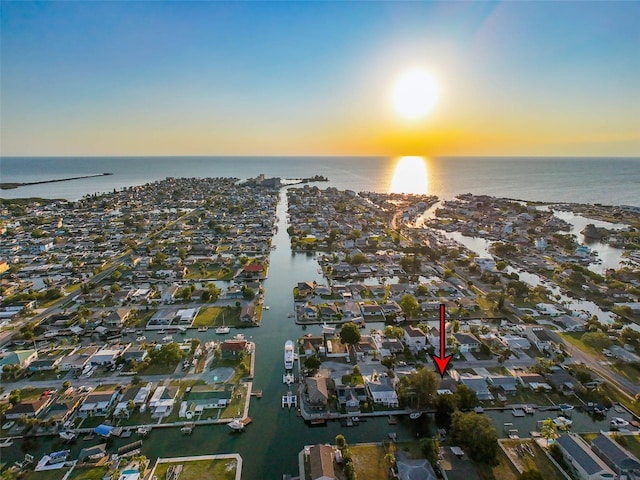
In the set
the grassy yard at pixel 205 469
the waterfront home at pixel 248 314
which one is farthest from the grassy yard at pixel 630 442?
the waterfront home at pixel 248 314

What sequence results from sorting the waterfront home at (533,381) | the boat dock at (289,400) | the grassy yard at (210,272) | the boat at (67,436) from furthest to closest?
the grassy yard at (210,272) < the waterfront home at (533,381) < the boat dock at (289,400) < the boat at (67,436)

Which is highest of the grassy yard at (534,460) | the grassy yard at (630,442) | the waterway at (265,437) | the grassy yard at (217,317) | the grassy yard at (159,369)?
the grassy yard at (217,317)

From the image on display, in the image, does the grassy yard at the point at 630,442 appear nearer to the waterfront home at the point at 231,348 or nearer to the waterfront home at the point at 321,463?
the waterfront home at the point at 321,463

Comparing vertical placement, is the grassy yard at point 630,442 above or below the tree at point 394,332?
below

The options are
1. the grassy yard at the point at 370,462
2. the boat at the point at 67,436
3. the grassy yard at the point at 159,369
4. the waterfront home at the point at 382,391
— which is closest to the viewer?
the grassy yard at the point at 370,462

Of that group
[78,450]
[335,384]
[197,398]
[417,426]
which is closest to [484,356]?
[417,426]
